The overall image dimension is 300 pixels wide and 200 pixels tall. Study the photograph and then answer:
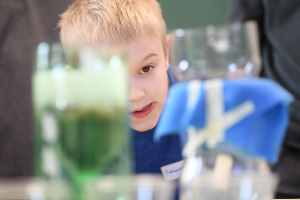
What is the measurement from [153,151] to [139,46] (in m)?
0.33

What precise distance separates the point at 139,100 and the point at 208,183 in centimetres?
48

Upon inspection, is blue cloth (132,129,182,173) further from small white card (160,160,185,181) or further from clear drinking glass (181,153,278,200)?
clear drinking glass (181,153,278,200)

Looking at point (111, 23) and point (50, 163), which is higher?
point (111, 23)

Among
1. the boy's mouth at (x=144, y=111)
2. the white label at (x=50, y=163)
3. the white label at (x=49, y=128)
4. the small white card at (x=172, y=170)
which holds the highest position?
the white label at (x=49, y=128)

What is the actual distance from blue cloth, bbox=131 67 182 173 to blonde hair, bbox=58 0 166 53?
7.2 inches

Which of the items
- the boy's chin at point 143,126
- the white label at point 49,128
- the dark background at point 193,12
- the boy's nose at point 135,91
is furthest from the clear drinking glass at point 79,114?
the dark background at point 193,12

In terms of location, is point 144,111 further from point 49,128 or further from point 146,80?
point 49,128

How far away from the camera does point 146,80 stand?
771 mm

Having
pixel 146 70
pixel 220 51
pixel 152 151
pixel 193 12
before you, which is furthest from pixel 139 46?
pixel 193 12

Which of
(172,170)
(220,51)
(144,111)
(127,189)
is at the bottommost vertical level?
(172,170)

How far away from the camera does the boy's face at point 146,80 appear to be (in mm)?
740

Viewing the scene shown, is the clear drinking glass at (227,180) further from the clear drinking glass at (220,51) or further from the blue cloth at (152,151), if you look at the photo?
the blue cloth at (152,151)

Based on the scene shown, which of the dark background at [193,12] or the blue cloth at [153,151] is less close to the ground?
the dark background at [193,12]

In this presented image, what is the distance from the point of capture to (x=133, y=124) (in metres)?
0.84
